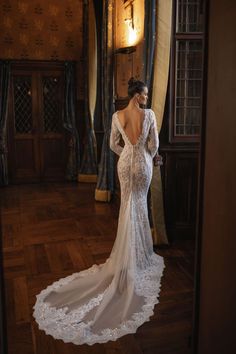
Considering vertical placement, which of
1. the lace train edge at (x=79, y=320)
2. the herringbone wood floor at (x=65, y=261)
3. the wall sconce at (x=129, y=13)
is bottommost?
the herringbone wood floor at (x=65, y=261)

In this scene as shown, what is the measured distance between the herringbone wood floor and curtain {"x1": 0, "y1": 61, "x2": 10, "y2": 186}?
16.5 inches

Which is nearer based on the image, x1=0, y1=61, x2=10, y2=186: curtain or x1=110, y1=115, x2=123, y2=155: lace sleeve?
x1=110, y1=115, x2=123, y2=155: lace sleeve

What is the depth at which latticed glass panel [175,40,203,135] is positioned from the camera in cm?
329

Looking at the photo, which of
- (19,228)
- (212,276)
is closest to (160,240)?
(19,228)

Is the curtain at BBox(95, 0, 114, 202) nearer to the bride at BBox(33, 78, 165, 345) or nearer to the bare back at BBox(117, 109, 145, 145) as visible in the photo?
the bride at BBox(33, 78, 165, 345)

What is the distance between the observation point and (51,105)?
242 inches

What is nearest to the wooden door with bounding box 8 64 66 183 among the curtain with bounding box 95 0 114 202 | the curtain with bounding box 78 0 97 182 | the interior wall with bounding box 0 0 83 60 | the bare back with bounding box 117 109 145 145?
the interior wall with bounding box 0 0 83 60

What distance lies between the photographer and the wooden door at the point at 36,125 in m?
5.94

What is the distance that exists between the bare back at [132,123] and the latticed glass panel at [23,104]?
374 cm

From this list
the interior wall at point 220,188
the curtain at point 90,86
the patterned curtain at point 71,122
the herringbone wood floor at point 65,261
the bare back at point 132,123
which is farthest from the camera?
the patterned curtain at point 71,122

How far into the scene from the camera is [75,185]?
19.4 ft

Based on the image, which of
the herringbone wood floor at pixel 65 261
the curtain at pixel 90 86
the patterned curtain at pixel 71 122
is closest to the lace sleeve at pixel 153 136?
the herringbone wood floor at pixel 65 261

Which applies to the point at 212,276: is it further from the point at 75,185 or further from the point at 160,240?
the point at 75,185

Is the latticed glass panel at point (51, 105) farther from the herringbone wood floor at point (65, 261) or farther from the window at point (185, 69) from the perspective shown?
the window at point (185, 69)
